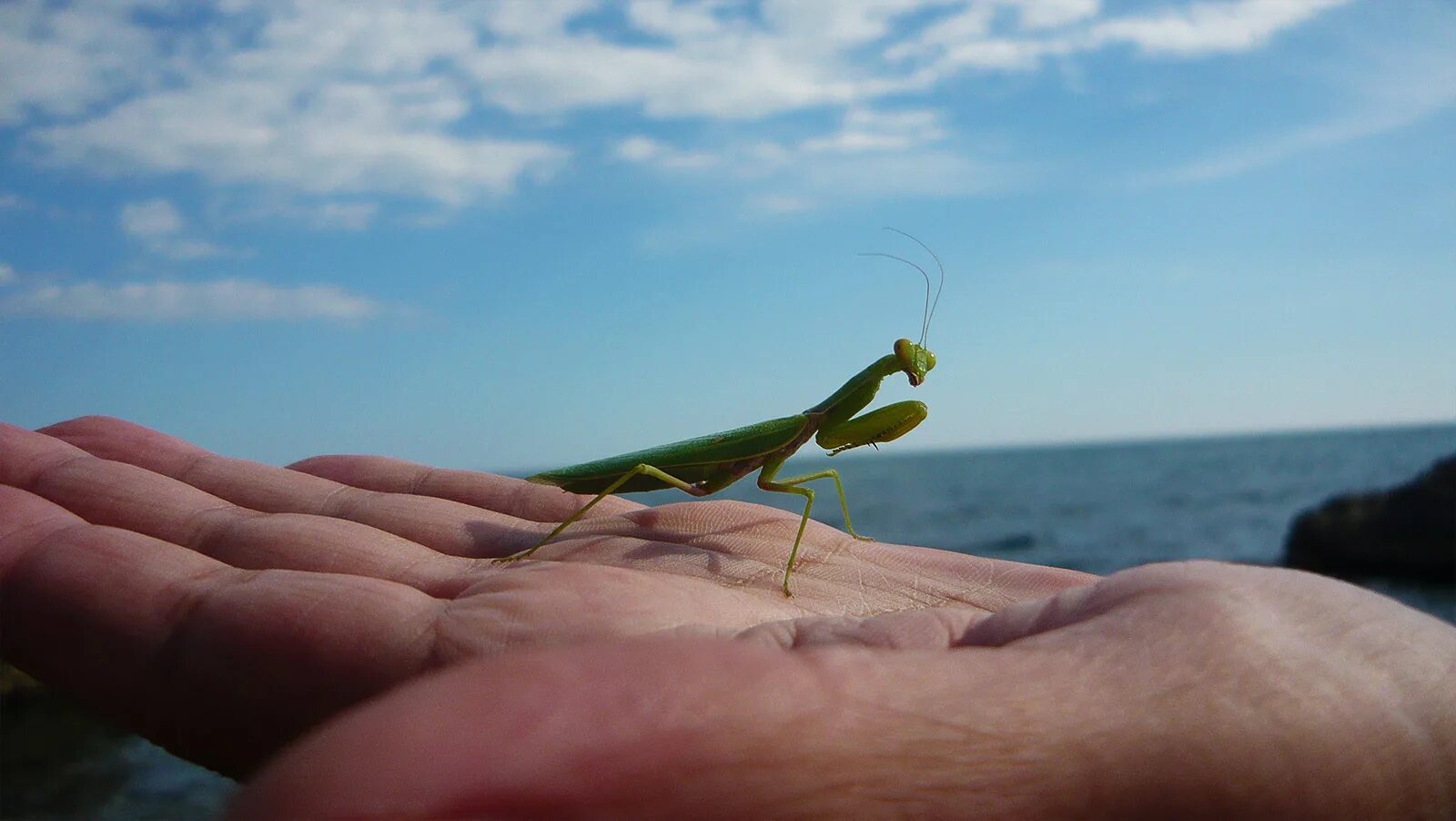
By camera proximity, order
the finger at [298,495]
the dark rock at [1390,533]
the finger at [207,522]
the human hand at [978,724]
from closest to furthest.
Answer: the human hand at [978,724], the finger at [207,522], the finger at [298,495], the dark rock at [1390,533]

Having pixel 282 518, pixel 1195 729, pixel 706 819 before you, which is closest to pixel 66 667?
pixel 282 518

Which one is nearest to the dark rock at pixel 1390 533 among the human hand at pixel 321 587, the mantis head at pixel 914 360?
the mantis head at pixel 914 360

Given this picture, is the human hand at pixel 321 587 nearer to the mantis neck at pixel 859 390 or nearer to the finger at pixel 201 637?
the finger at pixel 201 637

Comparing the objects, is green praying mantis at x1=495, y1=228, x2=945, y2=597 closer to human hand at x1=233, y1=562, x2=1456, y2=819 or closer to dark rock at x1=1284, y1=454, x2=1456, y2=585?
human hand at x1=233, y1=562, x2=1456, y2=819

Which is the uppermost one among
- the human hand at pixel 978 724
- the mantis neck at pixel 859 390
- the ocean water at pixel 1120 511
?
the mantis neck at pixel 859 390

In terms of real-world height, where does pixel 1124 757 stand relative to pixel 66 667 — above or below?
below

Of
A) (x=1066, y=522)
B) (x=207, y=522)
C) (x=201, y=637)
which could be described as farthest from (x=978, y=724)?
(x=1066, y=522)

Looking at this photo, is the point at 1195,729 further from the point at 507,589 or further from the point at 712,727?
the point at 507,589
